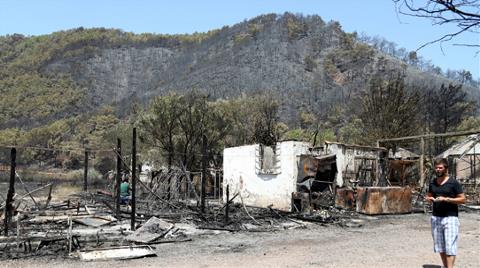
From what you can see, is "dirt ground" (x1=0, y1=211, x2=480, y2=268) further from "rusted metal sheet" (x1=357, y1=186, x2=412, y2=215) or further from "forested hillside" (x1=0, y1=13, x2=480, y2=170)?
"forested hillside" (x1=0, y1=13, x2=480, y2=170)

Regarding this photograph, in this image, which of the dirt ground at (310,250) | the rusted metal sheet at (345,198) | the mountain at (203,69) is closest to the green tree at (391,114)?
the rusted metal sheet at (345,198)

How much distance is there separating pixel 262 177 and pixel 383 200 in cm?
592

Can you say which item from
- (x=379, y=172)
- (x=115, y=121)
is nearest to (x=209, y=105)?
(x=379, y=172)

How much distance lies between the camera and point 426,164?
84.5 feet

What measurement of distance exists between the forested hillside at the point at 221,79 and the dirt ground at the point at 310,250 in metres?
20.8

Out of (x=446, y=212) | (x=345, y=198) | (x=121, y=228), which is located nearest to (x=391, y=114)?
Result: (x=345, y=198)

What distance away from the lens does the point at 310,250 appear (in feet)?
37.3

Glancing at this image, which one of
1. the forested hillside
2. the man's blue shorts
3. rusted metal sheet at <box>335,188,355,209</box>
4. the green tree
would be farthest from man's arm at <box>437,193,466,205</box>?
the forested hillside

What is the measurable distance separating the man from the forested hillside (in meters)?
27.4

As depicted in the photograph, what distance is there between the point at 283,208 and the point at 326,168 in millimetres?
2714

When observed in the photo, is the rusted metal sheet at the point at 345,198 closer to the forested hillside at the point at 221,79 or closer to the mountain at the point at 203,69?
the forested hillside at the point at 221,79

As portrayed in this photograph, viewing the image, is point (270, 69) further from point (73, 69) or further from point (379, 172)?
point (379, 172)

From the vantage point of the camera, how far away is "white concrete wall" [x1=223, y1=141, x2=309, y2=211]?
2131cm

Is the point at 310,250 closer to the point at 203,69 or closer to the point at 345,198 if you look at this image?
the point at 345,198
